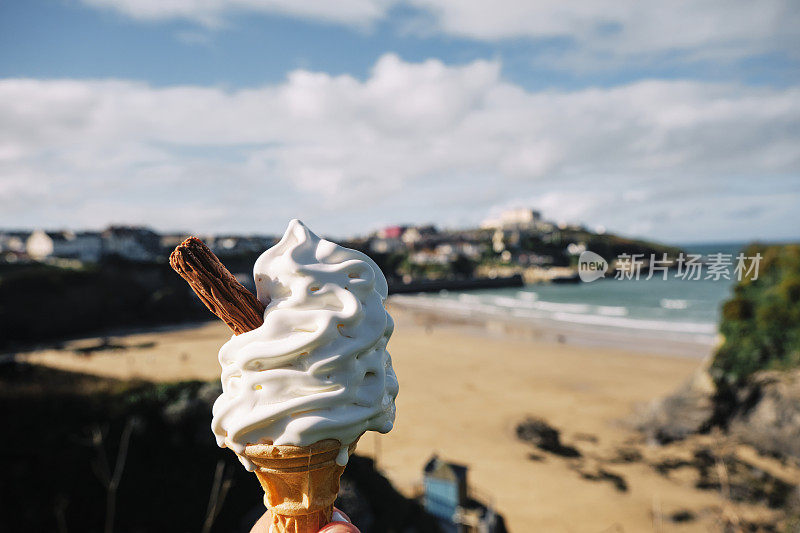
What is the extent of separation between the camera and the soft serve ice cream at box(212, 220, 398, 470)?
1762 mm

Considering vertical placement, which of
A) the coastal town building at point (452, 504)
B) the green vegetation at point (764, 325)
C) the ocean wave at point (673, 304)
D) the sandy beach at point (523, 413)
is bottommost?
the sandy beach at point (523, 413)


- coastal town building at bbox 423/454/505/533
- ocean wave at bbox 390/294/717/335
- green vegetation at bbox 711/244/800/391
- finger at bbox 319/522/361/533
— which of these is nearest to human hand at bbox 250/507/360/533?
finger at bbox 319/522/361/533

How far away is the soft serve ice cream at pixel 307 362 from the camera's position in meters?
1.76

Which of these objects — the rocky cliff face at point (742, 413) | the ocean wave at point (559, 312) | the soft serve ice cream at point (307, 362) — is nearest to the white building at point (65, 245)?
the ocean wave at point (559, 312)

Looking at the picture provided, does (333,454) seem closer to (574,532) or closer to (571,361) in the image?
(574,532)

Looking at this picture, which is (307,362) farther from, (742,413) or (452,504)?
(742,413)

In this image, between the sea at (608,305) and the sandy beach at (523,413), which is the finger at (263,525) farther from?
the sea at (608,305)

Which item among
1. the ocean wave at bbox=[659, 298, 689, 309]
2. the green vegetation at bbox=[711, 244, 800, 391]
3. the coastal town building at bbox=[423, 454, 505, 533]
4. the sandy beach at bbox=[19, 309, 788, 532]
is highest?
the green vegetation at bbox=[711, 244, 800, 391]

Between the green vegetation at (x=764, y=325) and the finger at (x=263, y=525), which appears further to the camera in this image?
the green vegetation at (x=764, y=325)

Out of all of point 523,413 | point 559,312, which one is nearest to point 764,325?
point 523,413

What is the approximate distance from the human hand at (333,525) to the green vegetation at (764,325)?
49.7ft

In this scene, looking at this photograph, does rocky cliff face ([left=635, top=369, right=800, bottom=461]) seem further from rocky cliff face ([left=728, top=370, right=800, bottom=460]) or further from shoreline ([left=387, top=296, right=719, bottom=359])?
shoreline ([left=387, top=296, right=719, bottom=359])

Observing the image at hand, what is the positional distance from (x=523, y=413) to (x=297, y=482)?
48.5 feet

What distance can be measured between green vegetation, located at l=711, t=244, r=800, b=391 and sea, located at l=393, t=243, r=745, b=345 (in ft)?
46.8
